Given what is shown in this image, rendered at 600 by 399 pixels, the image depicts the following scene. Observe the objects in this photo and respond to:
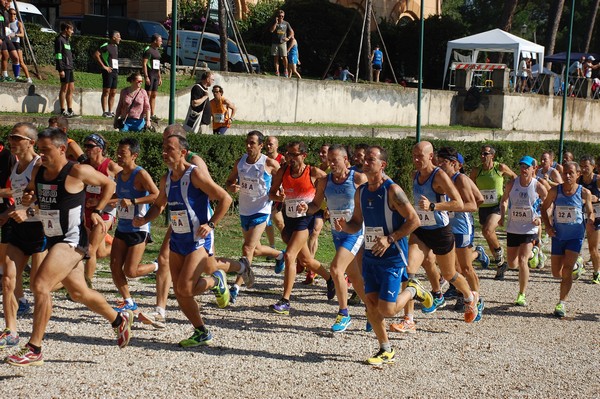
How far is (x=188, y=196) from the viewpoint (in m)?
8.45

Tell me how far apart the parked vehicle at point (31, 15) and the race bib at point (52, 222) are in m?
23.0

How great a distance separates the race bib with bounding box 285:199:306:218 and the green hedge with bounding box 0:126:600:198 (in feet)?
19.4

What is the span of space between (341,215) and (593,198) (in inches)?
216

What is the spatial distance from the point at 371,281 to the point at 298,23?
112 ft

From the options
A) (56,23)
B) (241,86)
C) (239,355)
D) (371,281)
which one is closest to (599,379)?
(371,281)

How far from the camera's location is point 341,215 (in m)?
10.2

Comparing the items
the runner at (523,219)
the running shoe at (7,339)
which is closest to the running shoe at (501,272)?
the runner at (523,219)

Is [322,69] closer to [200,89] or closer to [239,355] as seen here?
[200,89]

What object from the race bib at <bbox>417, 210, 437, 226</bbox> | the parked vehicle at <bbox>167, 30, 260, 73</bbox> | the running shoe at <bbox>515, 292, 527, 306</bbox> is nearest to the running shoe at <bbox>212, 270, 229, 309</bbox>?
the race bib at <bbox>417, 210, 437, 226</bbox>

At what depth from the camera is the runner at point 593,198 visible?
14.2m

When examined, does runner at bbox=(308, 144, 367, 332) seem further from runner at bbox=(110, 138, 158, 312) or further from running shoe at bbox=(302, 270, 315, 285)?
running shoe at bbox=(302, 270, 315, 285)

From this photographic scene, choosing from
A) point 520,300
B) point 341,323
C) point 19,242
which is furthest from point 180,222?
point 520,300

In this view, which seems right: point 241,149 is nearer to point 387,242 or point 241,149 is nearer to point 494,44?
point 387,242

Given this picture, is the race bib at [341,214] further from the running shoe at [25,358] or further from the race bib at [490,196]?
the race bib at [490,196]
